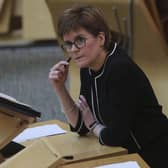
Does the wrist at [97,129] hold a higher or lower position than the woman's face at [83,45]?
lower

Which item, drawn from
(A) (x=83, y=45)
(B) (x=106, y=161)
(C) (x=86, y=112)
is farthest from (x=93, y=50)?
(B) (x=106, y=161)

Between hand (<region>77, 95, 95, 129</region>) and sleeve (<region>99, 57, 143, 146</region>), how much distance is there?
12 centimetres

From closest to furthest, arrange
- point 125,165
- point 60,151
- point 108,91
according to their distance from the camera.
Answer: point 125,165, point 60,151, point 108,91

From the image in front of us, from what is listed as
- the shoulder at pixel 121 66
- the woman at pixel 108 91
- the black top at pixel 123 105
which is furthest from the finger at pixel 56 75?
the shoulder at pixel 121 66

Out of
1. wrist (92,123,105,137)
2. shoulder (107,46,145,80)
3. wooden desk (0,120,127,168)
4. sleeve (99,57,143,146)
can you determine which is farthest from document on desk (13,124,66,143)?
shoulder (107,46,145,80)

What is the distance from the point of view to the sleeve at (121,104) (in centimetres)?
183

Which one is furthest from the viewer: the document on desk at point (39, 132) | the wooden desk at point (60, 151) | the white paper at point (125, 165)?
the document on desk at point (39, 132)

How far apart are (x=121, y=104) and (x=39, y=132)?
41 cm

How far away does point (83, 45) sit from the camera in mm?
1810

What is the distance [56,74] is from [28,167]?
2.07ft

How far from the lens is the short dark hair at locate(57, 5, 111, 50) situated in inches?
71.5

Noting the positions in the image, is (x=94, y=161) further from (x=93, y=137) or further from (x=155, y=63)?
(x=155, y=63)

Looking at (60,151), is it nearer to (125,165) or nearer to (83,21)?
(125,165)

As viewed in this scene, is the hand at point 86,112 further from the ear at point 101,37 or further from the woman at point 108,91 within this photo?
the ear at point 101,37
